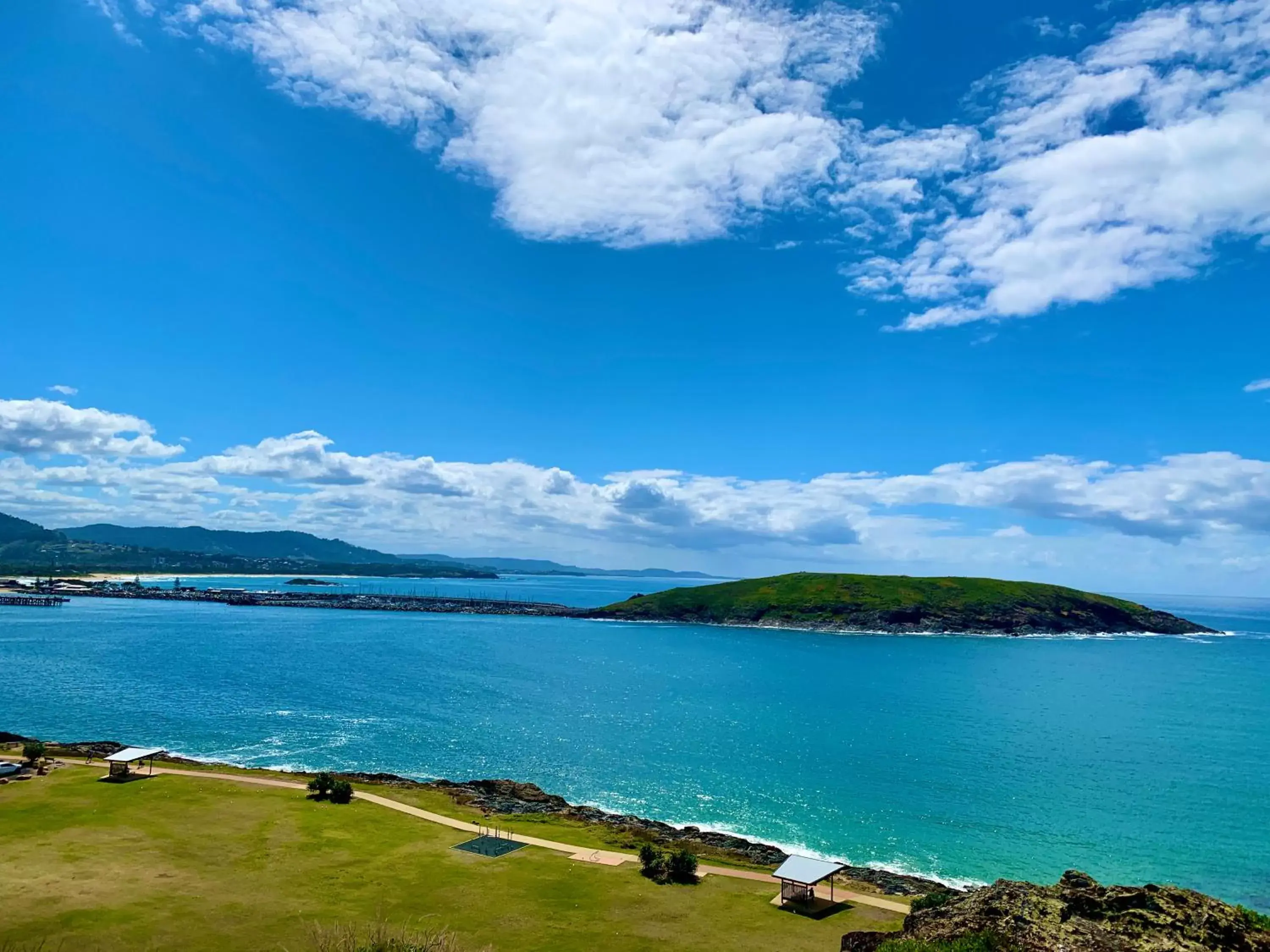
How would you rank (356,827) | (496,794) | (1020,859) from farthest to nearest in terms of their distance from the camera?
1. (496,794)
2. (1020,859)
3. (356,827)

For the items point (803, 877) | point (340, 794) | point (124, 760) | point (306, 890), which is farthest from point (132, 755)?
point (803, 877)

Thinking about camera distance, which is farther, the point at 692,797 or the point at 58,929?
the point at 692,797

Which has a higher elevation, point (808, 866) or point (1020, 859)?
point (808, 866)

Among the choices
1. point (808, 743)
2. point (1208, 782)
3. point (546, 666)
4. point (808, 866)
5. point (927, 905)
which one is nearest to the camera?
point (927, 905)

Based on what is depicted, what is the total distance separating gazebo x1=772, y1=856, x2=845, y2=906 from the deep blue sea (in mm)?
14182

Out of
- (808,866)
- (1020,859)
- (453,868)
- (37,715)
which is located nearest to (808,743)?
(1020,859)

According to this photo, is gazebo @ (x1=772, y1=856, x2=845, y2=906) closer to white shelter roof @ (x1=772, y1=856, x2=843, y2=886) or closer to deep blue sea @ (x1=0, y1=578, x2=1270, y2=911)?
white shelter roof @ (x1=772, y1=856, x2=843, y2=886)

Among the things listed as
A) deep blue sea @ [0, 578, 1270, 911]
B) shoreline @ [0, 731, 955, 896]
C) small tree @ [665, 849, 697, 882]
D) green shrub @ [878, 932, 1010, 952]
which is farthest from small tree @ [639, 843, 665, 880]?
green shrub @ [878, 932, 1010, 952]

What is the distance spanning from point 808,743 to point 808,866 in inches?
2004

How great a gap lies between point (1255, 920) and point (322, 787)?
181 ft

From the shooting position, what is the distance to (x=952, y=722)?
101062 mm

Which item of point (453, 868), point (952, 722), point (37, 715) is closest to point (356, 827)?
point (453, 868)

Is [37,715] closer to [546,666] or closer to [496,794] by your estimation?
[496,794]

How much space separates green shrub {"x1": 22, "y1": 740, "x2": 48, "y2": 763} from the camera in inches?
2388
